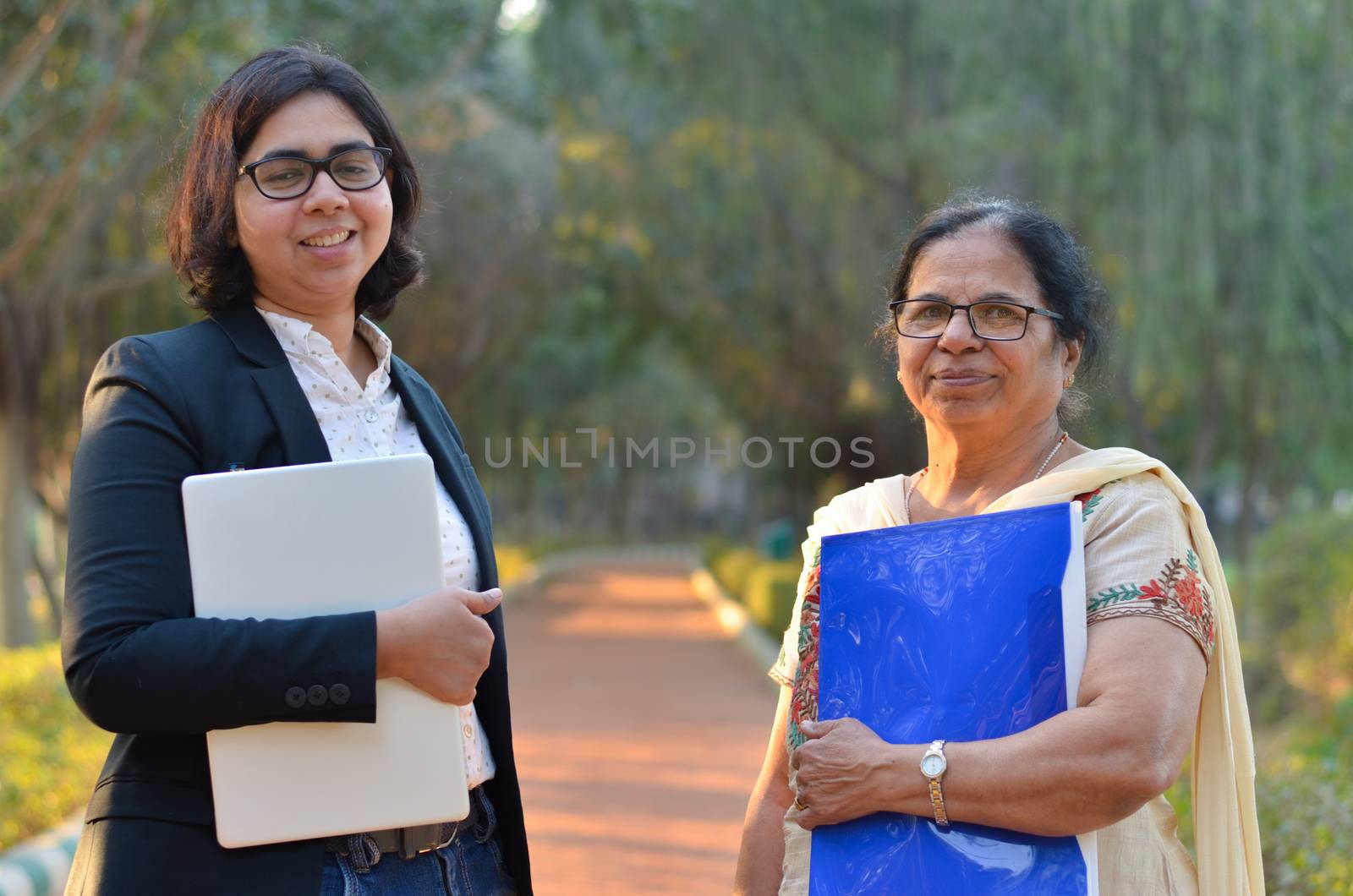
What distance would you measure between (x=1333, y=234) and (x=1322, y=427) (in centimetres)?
189

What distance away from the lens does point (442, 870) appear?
7.06 feet

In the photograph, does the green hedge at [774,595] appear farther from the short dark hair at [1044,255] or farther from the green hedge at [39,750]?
the short dark hair at [1044,255]

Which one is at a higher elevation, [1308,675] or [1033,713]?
[1033,713]

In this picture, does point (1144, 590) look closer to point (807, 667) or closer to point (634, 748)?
point (807, 667)

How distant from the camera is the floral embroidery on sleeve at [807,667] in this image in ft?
7.72

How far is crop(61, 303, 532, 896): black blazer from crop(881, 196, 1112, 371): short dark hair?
113 centimetres

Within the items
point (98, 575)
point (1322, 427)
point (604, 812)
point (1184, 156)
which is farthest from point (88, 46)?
point (1322, 427)

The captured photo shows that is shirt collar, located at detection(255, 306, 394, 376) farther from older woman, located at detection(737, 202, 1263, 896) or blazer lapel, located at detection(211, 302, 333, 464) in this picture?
older woman, located at detection(737, 202, 1263, 896)

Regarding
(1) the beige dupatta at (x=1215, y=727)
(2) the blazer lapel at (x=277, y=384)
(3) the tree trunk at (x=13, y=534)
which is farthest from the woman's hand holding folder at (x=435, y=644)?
(3) the tree trunk at (x=13, y=534)

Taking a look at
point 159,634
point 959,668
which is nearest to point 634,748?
point 959,668

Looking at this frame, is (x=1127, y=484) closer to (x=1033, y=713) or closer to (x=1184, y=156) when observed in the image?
(x=1033, y=713)

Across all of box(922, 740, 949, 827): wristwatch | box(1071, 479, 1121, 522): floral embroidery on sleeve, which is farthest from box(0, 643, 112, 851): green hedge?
box(1071, 479, 1121, 522): floral embroidery on sleeve

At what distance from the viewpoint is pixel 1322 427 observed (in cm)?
1236

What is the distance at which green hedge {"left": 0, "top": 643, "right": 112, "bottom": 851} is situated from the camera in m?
6.36
